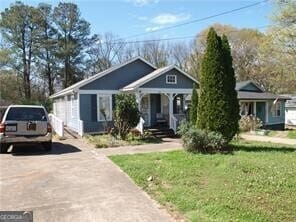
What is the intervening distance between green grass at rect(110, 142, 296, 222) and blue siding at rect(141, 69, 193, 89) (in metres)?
10.7

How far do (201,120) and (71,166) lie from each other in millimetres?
4953

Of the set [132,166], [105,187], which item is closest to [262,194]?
[105,187]

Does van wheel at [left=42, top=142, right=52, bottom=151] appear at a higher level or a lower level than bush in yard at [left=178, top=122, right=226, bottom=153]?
lower

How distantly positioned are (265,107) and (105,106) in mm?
17746

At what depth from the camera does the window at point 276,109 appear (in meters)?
34.3

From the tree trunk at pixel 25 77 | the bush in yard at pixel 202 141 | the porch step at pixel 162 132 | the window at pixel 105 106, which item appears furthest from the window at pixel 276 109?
the tree trunk at pixel 25 77

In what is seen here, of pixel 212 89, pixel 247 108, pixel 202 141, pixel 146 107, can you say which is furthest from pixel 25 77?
pixel 202 141

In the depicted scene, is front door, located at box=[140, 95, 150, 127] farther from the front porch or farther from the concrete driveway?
the concrete driveway

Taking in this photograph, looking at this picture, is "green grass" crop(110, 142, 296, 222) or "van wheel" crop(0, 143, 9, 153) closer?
"green grass" crop(110, 142, 296, 222)

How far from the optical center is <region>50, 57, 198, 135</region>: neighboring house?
68.7 ft

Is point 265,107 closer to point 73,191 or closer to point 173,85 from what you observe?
point 173,85

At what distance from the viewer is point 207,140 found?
11961 mm

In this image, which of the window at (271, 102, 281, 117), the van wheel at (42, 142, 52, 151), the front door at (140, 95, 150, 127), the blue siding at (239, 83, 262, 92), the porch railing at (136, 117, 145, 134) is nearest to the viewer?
the van wheel at (42, 142, 52, 151)

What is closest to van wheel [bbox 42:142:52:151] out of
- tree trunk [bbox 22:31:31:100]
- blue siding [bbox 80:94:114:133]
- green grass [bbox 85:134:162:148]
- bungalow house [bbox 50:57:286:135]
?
green grass [bbox 85:134:162:148]
